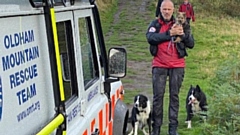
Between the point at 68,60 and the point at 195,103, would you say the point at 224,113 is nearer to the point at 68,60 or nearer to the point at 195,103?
the point at 195,103

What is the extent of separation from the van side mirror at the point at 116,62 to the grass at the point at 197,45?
311 centimetres

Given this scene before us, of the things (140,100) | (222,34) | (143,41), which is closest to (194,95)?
(140,100)

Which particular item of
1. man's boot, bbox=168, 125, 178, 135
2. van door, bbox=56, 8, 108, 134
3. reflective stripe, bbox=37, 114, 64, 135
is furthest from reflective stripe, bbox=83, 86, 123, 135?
man's boot, bbox=168, 125, 178, 135

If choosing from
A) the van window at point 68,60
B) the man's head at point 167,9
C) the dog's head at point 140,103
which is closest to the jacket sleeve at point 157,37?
the man's head at point 167,9

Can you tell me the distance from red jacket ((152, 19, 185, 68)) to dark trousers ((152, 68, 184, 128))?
0.08 meters

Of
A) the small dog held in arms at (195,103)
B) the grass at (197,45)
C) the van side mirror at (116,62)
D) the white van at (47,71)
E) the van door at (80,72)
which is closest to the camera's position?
the white van at (47,71)

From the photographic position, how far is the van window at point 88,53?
4270 mm

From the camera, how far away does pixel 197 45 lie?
1938 cm

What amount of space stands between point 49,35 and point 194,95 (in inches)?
247

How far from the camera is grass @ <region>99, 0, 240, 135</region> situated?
11.7 meters

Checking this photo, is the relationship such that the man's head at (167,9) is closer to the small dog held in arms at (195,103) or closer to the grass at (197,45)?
the grass at (197,45)

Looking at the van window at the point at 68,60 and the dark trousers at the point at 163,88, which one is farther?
the dark trousers at the point at 163,88

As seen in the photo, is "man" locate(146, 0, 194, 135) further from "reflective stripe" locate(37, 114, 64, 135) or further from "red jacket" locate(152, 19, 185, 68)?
"reflective stripe" locate(37, 114, 64, 135)

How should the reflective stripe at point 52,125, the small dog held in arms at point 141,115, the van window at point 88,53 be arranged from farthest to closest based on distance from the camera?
the small dog held in arms at point 141,115 < the van window at point 88,53 < the reflective stripe at point 52,125
